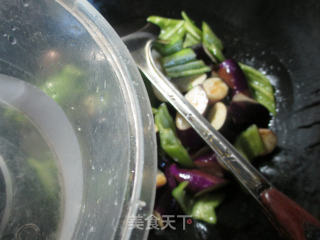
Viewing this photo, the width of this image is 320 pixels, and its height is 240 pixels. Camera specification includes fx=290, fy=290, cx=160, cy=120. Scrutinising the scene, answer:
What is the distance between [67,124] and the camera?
722 millimetres

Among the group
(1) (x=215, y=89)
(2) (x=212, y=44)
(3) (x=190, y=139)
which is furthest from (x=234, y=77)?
(3) (x=190, y=139)

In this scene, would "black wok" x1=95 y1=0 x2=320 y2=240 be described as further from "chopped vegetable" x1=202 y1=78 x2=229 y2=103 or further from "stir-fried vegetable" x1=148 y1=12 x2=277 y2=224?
"chopped vegetable" x1=202 y1=78 x2=229 y2=103

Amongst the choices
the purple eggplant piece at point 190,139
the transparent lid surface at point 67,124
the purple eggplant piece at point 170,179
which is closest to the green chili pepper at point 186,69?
the purple eggplant piece at point 190,139

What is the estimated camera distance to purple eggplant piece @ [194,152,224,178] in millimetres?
916

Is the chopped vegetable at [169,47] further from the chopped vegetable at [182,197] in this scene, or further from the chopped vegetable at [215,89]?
the chopped vegetable at [182,197]

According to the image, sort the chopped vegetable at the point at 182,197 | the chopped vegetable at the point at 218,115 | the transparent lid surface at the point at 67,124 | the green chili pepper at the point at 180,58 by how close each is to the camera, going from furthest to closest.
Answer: the green chili pepper at the point at 180,58
the chopped vegetable at the point at 218,115
the chopped vegetable at the point at 182,197
the transparent lid surface at the point at 67,124

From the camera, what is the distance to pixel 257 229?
0.87 metres

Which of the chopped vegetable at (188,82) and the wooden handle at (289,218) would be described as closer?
Result: the wooden handle at (289,218)

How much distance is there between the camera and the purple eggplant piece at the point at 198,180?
0.87 meters

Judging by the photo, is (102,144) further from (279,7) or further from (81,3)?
(279,7)

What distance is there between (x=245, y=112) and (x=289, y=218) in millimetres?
400

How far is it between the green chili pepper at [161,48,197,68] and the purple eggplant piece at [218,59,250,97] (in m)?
0.12

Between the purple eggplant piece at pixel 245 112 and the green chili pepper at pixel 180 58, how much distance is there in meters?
0.23

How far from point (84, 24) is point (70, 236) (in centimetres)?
47
